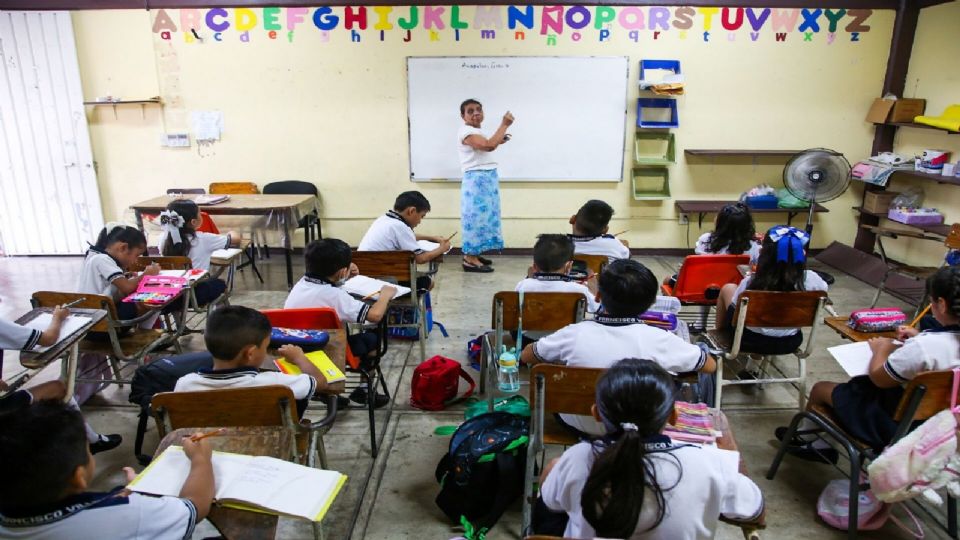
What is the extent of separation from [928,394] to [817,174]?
3544 mm

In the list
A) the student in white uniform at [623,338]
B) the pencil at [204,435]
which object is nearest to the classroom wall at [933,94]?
the student in white uniform at [623,338]

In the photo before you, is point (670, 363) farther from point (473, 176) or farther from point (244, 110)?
point (244, 110)

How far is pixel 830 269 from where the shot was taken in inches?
231

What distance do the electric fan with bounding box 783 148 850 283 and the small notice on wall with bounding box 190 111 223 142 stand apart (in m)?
5.25

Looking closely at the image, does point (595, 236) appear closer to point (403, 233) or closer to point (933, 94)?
point (403, 233)

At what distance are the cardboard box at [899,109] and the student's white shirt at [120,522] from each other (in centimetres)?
635

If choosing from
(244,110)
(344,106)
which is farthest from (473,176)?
(244,110)

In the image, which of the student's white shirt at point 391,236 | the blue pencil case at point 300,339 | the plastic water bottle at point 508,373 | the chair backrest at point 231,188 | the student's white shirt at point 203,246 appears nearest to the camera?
the blue pencil case at point 300,339

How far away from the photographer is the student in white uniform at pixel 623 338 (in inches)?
76.0

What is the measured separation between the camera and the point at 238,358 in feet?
5.89

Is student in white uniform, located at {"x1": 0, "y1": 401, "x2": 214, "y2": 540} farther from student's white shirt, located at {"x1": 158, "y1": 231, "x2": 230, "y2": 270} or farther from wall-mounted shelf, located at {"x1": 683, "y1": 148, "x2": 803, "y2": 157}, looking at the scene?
wall-mounted shelf, located at {"x1": 683, "y1": 148, "x2": 803, "y2": 157}

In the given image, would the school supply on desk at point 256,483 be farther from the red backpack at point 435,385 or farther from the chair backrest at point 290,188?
the chair backrest at point 290,188

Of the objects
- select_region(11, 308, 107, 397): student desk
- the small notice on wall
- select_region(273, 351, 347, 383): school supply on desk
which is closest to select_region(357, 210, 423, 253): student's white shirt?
select_region(11, 308, 107, 397): student desk

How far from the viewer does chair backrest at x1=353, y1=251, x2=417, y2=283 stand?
11.0ft
